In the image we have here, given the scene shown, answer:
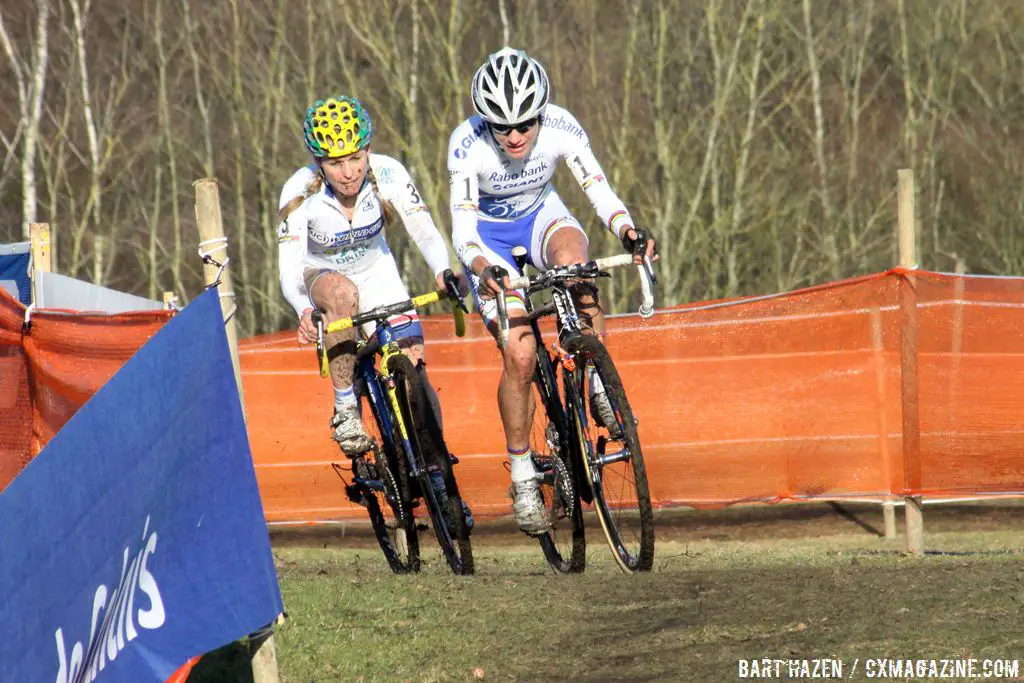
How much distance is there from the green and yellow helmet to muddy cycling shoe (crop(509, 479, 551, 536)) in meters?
2.18

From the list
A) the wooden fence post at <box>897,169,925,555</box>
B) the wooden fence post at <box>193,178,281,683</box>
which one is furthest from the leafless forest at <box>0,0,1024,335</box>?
the wooden fence post at <box>193,178,281,683</box>

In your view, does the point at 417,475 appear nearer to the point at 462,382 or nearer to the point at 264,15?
the point at 462,382

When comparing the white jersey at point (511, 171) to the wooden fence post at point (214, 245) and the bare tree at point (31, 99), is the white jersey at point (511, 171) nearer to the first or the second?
the wooden fence post at point (214, 245)

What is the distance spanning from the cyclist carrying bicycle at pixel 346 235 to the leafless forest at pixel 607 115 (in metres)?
17.3

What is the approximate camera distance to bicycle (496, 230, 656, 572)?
6.94 metres

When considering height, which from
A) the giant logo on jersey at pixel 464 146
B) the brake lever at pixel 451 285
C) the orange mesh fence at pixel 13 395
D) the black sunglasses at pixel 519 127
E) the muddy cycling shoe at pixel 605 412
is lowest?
the muddy cycling shoe at pixel 605 412

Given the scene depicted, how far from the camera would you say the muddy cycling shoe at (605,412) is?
23.4 ft

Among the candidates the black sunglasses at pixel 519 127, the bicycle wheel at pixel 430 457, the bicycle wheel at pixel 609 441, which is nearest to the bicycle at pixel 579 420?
the bicycle wheel at pixel 609 441

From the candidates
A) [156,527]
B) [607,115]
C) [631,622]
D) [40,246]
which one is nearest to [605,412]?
[631,622]

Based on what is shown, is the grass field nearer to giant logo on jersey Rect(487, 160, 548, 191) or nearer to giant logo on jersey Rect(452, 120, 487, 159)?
giant logo on jersey Rect(487, 160, 548, 191)

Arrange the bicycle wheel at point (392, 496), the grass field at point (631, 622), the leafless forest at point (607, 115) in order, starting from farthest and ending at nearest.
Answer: the leafless forest at point (607, 115) → the bicycle wheel at point (392, 496) → the grass field at point (631, 622)

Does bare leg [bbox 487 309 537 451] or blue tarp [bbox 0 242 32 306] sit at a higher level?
blue tarp [bbox 0 242 32 306]

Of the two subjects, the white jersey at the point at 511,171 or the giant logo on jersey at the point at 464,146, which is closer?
the white jersey at the point at 511,171

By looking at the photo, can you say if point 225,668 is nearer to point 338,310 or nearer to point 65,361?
point 65,361
